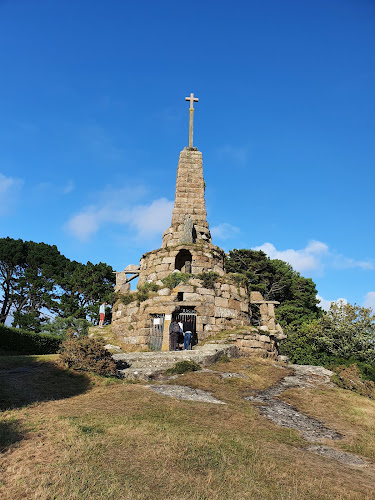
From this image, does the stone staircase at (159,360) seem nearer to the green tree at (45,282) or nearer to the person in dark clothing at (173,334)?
the person in dark clothing at (173,334)

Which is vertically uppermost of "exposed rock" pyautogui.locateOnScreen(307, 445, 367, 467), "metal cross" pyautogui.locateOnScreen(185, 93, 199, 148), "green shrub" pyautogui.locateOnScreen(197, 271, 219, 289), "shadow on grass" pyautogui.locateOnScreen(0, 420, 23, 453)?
"metal cross" pyautogui.locateOnScreen(185, 93, 199, 148)

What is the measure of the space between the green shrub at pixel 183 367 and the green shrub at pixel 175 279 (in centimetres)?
662

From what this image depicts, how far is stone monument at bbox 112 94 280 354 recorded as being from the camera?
58.3 feet

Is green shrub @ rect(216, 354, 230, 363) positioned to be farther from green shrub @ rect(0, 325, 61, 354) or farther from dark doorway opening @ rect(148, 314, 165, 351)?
green shrub @ rect(0, 325, 61, 354)

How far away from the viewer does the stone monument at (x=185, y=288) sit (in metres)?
17.8

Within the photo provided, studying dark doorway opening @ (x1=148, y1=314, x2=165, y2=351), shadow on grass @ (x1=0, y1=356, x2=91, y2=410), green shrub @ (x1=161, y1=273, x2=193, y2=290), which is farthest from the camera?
green shrub @ (x1=161, y1=273, x2=193, y2=290)

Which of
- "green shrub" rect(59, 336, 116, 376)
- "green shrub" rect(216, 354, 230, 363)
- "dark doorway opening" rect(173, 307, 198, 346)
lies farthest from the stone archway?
"green shrub" rect(59, 336, 116, 376)

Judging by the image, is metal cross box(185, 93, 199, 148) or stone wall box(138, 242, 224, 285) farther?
metal cross box(185, 93, 199, 148)

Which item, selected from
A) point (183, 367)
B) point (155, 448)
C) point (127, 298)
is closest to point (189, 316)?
point (127, 298)

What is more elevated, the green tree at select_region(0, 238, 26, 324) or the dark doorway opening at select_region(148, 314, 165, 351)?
the green tree at select_region(0, 238, 26, 324)

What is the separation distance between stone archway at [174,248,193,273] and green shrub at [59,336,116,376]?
9.63m

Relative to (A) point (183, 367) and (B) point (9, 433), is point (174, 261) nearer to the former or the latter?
(A) point (183, 367)

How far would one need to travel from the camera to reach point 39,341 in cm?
2141

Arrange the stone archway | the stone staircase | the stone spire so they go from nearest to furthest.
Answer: the stone staircase, the stone archway, the stone spire
